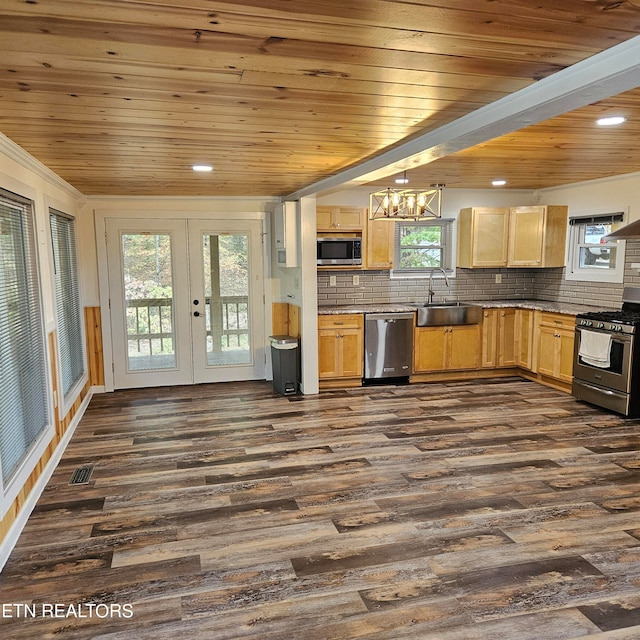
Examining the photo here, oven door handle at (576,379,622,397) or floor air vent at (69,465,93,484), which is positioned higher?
oven door handle at (576,379,622,397)

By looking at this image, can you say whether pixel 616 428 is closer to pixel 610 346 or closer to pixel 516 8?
pixel 610 346

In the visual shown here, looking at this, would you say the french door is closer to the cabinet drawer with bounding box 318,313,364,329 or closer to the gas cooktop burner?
the cabinet drawer with bounding box 318,313,364,329

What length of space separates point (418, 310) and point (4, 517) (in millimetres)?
4561

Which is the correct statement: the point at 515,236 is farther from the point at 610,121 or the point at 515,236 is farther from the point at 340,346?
the point at 610,121

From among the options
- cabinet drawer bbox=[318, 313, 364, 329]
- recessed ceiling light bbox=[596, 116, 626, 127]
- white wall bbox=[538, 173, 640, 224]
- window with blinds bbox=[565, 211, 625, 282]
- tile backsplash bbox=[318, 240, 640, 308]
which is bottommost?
cabinet drawer bbox=[318, 313, 364, 329]

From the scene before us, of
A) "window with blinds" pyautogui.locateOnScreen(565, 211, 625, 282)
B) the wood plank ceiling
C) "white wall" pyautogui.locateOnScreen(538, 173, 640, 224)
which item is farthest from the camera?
"window with blinds" pyautogui.locateOnScreen(565, 211, 625, 282)

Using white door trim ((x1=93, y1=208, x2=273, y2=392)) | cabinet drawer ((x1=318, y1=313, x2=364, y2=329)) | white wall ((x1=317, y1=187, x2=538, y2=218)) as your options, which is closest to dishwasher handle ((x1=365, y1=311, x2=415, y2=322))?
cabinet drawer ((x1=318, y1=313, x2=364, y2=329))

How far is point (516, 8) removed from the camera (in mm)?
1507

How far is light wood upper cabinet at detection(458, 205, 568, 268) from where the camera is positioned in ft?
21.2

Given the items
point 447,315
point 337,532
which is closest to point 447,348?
point 447,315

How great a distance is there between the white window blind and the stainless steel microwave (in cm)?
317

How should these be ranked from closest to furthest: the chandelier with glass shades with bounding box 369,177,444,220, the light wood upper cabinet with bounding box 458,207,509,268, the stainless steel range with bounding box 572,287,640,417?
the chandelier with glass shades with bounding box 369,177,444,220, the stainless steel range with bounding box 572,287,640,417, the light wood upper cabinet with bounding box 458,207,509,268

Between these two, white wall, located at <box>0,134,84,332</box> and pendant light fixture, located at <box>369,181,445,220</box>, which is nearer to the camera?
white wall, located at <box>0,134,84,332</box>

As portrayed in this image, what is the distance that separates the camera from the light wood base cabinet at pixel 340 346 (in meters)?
6.03
